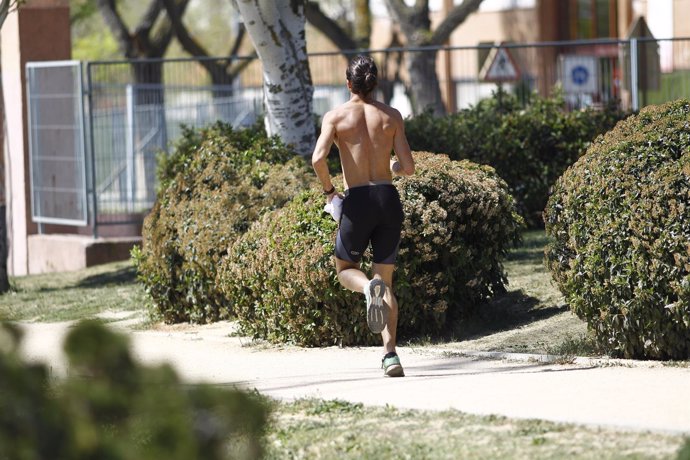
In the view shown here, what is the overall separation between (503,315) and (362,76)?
2.75m

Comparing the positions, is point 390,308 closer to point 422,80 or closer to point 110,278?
point 110,278

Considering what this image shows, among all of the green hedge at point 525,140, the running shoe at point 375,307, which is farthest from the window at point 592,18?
the running shoe at point 375,307

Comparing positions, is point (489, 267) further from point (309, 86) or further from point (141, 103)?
point (141, 103)

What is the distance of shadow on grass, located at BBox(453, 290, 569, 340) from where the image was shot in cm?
934

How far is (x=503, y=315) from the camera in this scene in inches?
384

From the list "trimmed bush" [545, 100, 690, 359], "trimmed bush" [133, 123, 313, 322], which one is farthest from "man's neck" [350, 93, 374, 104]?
"trimmed bush" [133, 123, 313, 322]

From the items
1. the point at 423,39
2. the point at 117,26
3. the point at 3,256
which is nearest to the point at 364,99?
the point at 3,256

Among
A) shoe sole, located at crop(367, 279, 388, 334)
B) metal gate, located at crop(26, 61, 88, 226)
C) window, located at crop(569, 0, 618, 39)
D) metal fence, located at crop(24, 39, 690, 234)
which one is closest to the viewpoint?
shoe sole, located at crop(367, 279, 388, 334)

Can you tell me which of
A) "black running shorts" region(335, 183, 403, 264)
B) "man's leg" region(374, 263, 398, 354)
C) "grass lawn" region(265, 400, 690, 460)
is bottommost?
"grass lawn" region(265, 400, 690, 460)

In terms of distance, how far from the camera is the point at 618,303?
25.1 ft

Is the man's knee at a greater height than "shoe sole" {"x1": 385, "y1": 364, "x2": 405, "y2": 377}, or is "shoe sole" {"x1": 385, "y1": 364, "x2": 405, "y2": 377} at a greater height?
the man's knee

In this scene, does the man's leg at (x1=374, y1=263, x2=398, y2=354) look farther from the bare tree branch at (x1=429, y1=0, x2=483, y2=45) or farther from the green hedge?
the bare tree branch at (x1=429, y1=0, x2=483, y2=45)

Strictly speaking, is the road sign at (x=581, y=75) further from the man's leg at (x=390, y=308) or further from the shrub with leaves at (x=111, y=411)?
the shrub with leaves at (x=111, y=411)

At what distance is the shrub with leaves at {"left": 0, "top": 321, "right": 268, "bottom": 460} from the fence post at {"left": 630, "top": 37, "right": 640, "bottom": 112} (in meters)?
12.6
